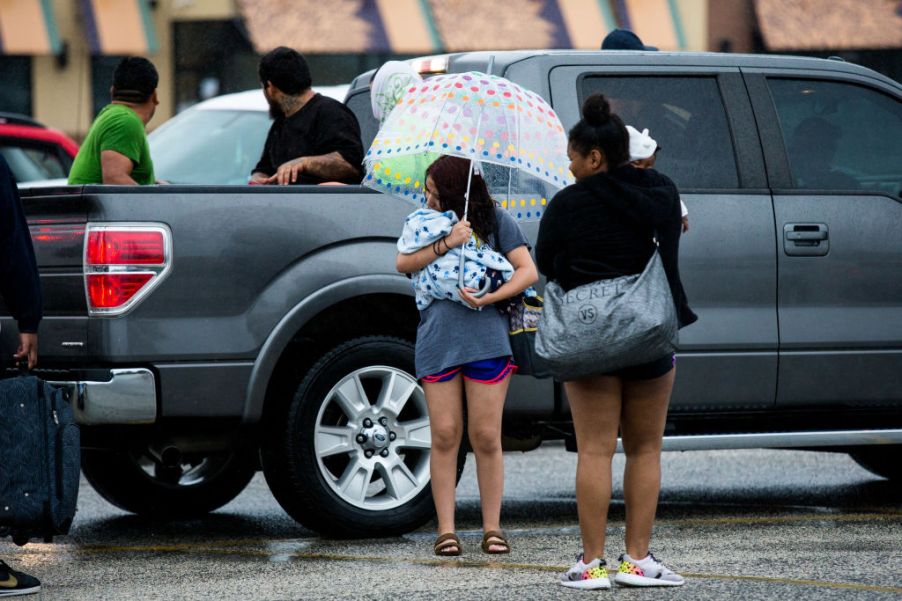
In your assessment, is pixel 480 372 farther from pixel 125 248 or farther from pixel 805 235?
pixel 805 235

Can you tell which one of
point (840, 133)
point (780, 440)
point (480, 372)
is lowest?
point (780, 440)

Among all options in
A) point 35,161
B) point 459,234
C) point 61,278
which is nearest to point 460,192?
point 459,234

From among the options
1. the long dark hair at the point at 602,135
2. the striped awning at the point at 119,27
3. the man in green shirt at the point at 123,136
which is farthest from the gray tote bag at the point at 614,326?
the striped awning at the point at 119,27

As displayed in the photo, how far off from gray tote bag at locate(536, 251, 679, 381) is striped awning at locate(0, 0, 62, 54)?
1773 centimetres

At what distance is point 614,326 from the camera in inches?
215

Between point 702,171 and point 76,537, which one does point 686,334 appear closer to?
point 702,171

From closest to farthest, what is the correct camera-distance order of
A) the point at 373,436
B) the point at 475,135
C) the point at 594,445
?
the point at 594,445
the point at 475,135
the point at 373,436

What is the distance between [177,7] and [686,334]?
1710 cm

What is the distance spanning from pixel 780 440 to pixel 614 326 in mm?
2029

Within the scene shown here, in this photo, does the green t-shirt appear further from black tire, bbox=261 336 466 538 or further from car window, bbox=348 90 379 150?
black tire, bbox=261 336 466 538

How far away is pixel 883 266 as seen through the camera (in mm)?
7387

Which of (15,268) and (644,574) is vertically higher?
(15,268)

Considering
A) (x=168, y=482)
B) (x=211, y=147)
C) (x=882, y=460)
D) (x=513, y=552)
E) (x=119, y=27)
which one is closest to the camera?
(x=513, y=552)

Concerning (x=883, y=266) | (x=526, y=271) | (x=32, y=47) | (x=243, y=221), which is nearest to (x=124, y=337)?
(x=243, y=221)
